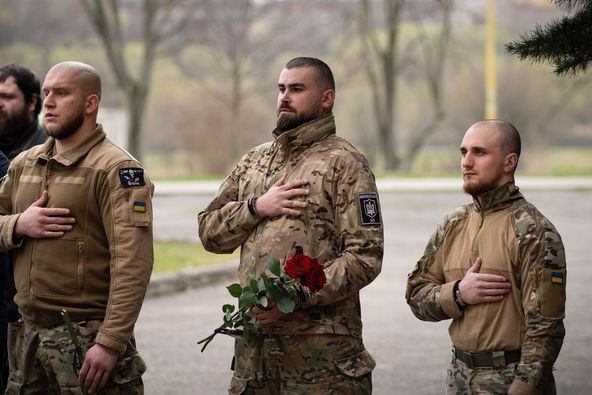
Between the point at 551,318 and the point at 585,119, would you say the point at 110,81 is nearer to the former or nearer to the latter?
the point at 585,119

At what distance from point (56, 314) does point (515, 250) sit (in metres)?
2.06

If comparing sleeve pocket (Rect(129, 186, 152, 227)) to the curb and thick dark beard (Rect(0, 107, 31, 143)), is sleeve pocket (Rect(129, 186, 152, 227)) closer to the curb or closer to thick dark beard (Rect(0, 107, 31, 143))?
thick dark beard (Rect(0, 107, 31, 143))

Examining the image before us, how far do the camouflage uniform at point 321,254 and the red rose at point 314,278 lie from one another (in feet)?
0.79

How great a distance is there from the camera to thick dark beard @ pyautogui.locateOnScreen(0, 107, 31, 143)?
6.57 meters

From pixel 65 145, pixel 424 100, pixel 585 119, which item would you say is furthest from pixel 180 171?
pixel 65 145

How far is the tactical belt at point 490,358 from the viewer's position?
4.69 metres

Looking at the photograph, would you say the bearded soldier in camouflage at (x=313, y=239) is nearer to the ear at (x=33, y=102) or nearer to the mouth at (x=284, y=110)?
the mouth at (x=284, y=110)

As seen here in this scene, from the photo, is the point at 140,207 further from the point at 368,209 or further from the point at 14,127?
the point at 14,127

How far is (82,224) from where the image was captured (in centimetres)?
504

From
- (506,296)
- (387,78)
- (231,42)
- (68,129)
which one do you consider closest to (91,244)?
(68,129)

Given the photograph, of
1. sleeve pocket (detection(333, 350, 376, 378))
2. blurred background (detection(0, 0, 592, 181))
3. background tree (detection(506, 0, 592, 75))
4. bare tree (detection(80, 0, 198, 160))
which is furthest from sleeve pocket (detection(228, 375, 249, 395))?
blurred background (detection(0, 0, 592, 181))

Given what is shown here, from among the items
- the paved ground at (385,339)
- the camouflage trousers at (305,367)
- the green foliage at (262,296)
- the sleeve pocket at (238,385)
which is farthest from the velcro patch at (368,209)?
the paved ground at (385,339)

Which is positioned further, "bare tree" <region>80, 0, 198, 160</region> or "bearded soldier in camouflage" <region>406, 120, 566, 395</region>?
"bare tree" <region>80, 0, 198, 160</region>

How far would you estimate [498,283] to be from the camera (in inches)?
186
